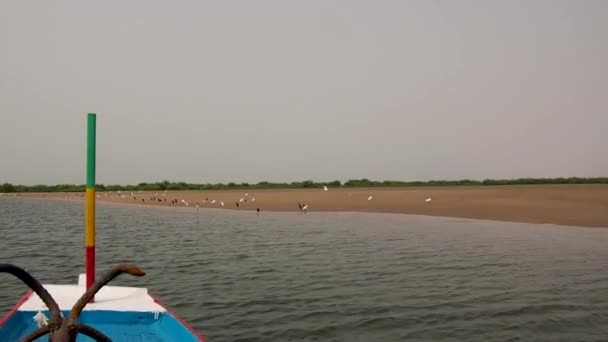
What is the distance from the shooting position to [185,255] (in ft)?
61.4

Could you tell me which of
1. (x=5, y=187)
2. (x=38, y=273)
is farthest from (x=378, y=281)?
(x=5, y=187)

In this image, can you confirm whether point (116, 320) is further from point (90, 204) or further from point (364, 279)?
point (364, 279)

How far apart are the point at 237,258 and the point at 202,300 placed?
6.38 metres

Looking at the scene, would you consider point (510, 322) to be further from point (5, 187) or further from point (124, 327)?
point (5, 187)

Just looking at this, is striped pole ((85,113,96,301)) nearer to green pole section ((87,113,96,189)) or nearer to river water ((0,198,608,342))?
green pole section ((87,113,96,189))

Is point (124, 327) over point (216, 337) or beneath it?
over

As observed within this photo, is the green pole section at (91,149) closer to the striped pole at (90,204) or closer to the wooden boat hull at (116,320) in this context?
the striped pole at (90,204)

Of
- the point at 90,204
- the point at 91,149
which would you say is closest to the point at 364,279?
the point at 90,204

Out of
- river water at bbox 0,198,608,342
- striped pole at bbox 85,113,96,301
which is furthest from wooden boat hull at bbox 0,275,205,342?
river water at bbox 0,198,608,342

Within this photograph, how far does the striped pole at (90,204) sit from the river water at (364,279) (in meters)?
2.40

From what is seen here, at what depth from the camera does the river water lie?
963cm

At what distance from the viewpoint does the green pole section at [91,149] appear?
7.59 m

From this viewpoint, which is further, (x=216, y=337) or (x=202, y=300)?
(x=202, y=300)

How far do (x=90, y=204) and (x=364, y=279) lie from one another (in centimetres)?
831
